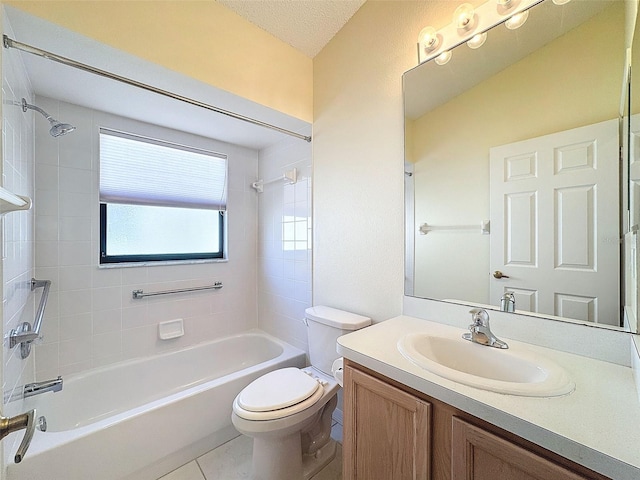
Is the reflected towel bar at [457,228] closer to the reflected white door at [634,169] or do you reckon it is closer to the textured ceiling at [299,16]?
the reflected white door at [634,169]

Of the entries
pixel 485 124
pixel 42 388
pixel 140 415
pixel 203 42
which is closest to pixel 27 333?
pixel 42 388

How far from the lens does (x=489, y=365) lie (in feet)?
3.31

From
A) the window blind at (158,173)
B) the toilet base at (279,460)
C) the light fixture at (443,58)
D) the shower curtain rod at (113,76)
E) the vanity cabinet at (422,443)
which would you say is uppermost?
the light fixture at (443,58)

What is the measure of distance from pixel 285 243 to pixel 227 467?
4.93ft

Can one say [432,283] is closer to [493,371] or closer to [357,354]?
[493,371]

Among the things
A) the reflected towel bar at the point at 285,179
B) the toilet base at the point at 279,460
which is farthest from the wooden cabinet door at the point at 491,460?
the reflected towel bar at the point at 285,179

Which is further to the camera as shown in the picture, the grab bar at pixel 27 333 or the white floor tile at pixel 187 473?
the white floor tile at pixel 187 473

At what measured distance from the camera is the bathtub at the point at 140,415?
1177mm

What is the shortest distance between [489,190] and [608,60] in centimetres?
53

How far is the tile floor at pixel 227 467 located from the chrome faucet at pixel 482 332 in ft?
3.59

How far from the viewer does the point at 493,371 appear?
1.00 meters

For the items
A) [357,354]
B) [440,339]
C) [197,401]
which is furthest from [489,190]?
[197,401]

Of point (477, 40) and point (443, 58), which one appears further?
point (443, 58)

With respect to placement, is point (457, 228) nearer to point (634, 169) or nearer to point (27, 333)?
point (634, 169)
